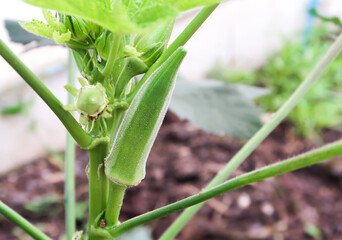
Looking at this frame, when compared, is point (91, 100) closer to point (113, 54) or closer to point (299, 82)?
point (113, 54)

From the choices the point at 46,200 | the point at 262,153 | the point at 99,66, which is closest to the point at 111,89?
the point at 99,66

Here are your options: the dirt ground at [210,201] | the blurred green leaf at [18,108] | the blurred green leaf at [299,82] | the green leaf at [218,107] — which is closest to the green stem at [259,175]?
the green leaf at [218,107]

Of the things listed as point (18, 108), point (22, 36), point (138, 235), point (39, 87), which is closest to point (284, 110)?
point (39, 87)

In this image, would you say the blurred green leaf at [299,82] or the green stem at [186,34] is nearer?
the green stem at [186,34]

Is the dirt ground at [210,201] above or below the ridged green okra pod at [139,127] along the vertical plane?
below

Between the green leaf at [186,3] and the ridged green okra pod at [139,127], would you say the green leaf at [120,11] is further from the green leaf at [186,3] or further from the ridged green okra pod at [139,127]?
the ridged green okra pod at [139,127]

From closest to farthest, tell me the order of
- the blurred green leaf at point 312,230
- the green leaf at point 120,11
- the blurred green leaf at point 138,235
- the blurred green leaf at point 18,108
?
the green leaf at point 120,11, the blurred green leaf at point 138,235, the blurred green leaf at point 312,230, the blurred green leaf at point 18,108

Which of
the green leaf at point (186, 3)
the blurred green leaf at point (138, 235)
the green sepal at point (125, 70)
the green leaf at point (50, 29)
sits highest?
the green leaf at point (186, 3)
